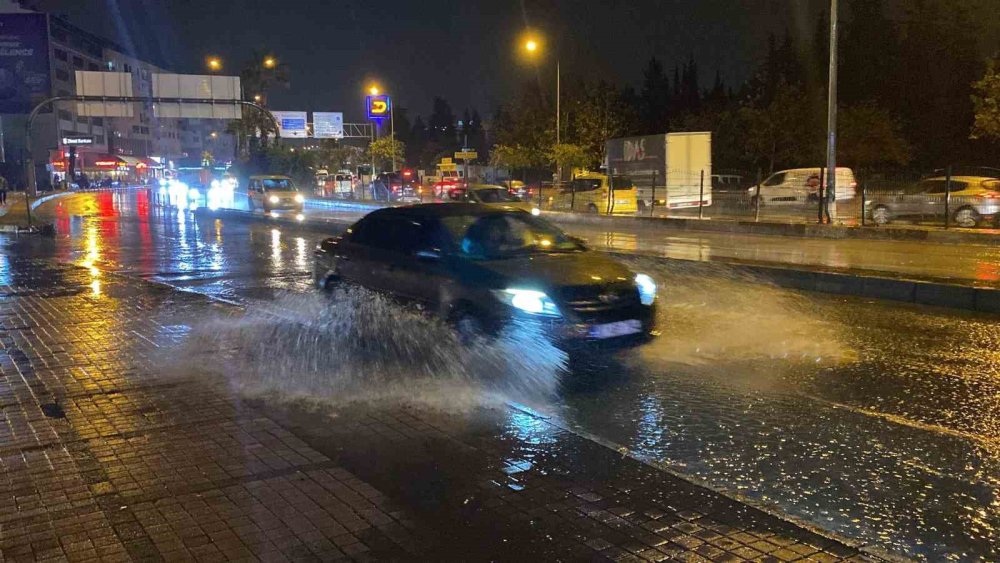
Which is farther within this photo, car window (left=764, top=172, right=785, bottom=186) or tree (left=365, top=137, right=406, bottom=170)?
tree (left=365, top=137, right=406, bottom=170)

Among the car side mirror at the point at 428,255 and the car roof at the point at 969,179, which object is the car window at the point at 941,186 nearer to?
the car roof at the point at 969,179

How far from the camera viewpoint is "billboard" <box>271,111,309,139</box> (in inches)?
3022

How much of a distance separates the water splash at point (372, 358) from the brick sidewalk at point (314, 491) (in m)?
0.50

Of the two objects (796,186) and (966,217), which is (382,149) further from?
(966,217)

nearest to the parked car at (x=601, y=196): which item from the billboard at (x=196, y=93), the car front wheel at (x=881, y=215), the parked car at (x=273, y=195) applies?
the car front wheel at (x=881, y=215)

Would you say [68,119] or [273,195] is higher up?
[68,119]

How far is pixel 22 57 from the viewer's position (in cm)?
3859

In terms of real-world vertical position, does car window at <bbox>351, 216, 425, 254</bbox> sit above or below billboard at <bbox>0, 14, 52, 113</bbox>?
below

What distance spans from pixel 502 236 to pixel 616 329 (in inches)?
69.4

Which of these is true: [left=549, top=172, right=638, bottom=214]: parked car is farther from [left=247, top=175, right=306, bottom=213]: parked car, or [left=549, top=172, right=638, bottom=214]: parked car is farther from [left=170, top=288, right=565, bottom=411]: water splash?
[left=170, top=288, right=565, bottom=411]: water splash

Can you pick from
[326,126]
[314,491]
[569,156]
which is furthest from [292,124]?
[314,491]

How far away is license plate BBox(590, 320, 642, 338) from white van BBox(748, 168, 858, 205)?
21.5 meters

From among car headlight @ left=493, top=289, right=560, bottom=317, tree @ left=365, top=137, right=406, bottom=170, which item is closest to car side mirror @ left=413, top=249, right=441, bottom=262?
car headlight @ left=493, top=289, right=560, bottom=317

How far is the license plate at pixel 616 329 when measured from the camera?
7.98 meters
